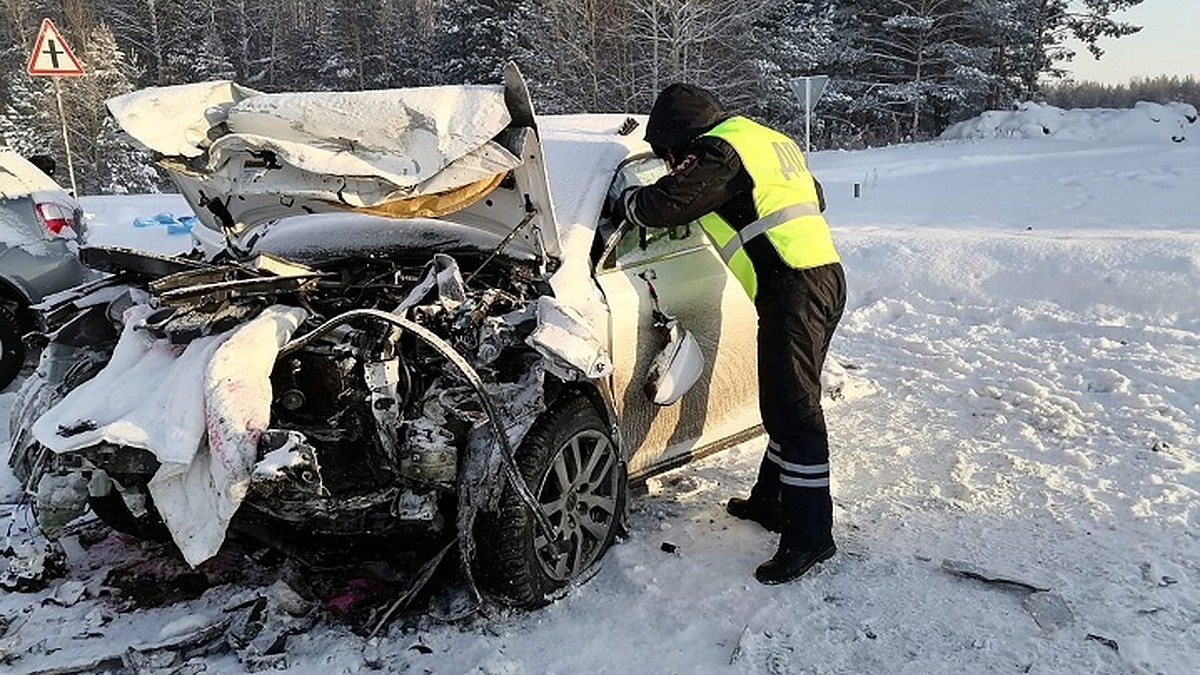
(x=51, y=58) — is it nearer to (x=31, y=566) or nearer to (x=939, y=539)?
(x=31, y=566)

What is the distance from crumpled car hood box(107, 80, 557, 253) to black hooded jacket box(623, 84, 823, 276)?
56cm

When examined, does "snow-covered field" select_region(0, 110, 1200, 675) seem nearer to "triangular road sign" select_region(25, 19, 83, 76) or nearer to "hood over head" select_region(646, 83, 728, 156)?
"hood over head" select_region(646, 83, 728, 156)

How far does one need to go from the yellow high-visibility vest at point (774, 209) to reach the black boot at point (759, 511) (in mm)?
911

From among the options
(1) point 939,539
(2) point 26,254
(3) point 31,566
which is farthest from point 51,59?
(1) point 939,539

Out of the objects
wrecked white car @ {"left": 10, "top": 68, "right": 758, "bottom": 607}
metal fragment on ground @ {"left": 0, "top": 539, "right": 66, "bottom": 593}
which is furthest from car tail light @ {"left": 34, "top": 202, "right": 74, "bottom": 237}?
metal fragment on ground @ {"left": 0, "top": 539, "right": 66, "bottom": 593}

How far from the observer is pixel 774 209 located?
3680 millimetres

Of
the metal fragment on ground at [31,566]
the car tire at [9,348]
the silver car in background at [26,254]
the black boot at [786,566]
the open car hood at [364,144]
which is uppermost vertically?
the open car hood at [364,144]

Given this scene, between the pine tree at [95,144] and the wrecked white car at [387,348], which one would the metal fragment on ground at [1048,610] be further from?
the pine tree at [95,144]

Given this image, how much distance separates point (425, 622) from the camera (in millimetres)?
3312

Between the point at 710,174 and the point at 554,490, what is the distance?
4.26 feet

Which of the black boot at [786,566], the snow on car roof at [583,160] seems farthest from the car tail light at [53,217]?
the black boot at [786,566]

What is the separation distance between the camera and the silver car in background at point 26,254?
6.20m

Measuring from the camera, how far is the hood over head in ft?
12.3

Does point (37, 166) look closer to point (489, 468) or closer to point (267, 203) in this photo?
point (267, 203)
